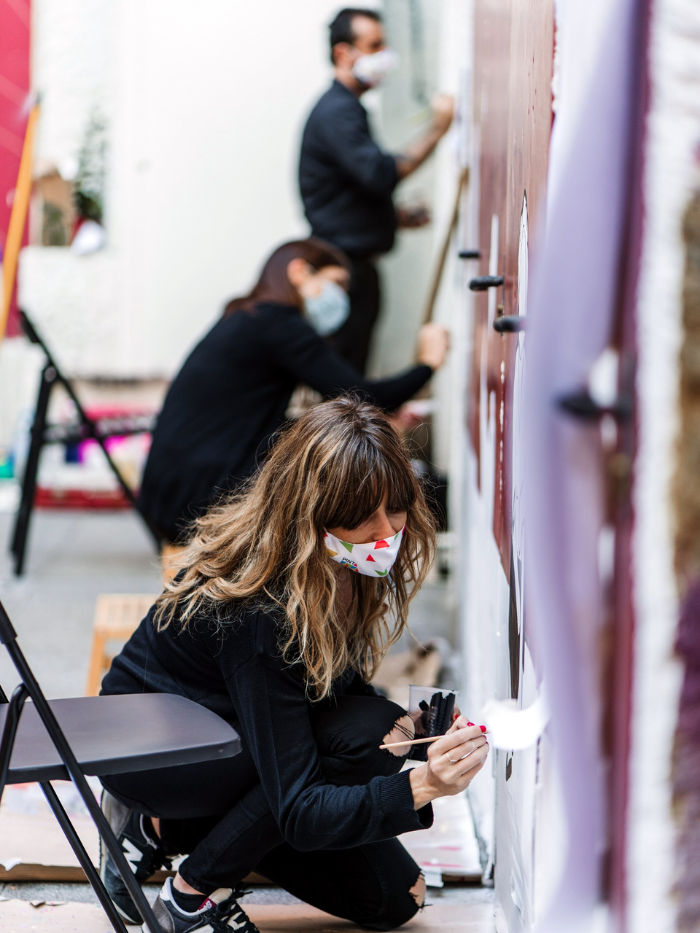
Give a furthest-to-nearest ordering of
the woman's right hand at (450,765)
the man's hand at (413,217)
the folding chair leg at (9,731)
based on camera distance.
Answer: the man's hand at (413,217)
the woman's right hand at (450,765)
the folding chair leg at (9,731)

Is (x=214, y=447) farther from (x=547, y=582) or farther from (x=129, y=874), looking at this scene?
(x=547, y=582)

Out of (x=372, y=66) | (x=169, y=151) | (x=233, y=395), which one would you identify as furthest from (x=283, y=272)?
(x=169, y=151)

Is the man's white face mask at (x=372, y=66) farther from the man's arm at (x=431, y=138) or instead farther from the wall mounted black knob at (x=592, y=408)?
the wall mounted black knob at (x=592, y=408)

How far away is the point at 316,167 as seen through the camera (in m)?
4.04

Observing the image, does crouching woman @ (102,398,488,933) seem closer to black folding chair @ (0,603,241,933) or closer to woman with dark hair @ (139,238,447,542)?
black folding chair @ (0,603,241,933)

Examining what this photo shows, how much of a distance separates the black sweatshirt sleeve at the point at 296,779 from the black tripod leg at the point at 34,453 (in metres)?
2.33

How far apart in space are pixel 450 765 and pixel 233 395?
67.8 inches

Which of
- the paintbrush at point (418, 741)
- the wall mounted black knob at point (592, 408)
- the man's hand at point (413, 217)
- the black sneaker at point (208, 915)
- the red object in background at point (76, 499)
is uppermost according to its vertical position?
the man's hand at point (413, 217)

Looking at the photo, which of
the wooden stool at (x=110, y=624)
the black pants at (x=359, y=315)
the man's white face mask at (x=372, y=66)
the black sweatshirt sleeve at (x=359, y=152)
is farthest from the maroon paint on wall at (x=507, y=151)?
the black pants at (x=359, y=315)

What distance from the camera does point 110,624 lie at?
2533mm

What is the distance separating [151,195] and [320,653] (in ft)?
14.6

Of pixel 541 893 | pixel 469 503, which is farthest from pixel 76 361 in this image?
pixel 541 893

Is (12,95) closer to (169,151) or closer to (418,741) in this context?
(169,151)

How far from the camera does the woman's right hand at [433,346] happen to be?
10.0 feet
